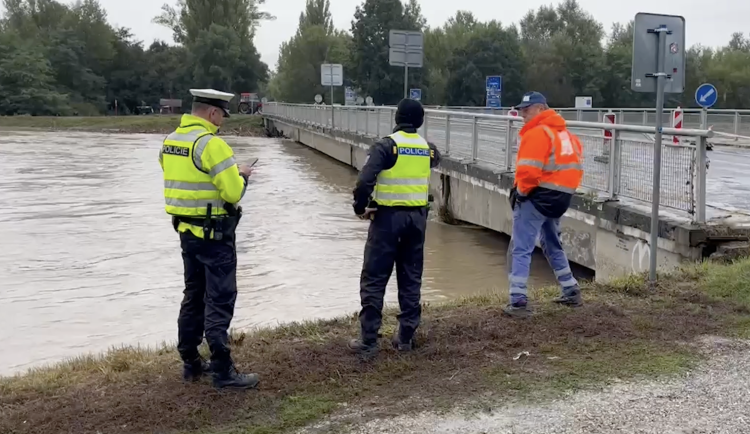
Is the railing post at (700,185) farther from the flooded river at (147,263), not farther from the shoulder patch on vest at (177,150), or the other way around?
the shoulder patch on vest at (177,150)

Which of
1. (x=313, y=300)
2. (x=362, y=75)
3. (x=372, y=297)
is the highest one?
(x=362, y=75)

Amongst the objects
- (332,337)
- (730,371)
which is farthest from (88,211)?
(730,371)

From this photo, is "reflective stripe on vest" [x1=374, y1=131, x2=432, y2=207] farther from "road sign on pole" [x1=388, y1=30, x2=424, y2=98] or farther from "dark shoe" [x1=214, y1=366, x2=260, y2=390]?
"road sign on pole" [x1=388, y1=30, x2=424, y2=98]

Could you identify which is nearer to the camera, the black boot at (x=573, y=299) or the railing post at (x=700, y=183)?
the black boot at (x=573, y=299)

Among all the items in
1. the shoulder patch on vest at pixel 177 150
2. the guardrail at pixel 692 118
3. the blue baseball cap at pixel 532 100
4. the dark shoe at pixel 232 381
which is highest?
the guardrail at pixel 692 118

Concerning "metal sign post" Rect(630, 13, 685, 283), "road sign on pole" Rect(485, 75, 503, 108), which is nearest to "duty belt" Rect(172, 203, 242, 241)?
"metal sign post" Rect(630, 13, 685, 283)

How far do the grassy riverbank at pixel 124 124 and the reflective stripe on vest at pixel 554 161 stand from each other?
166 ft

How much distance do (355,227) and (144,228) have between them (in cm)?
414

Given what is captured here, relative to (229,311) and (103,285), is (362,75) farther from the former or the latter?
(229,311)

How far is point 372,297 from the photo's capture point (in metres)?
5.23

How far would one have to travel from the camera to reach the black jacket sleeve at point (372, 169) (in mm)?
5125

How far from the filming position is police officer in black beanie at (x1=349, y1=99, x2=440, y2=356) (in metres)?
5.19

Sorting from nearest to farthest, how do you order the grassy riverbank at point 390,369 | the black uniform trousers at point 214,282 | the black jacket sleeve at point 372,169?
the grassy riverbank at point 390,369 → the black uniform trousers at point 214,282 → the black jacket sleeve at point 372,169

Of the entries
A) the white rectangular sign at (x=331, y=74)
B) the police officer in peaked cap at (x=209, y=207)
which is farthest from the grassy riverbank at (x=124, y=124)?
the police officer in peaked cap at (x=209, y=207)
